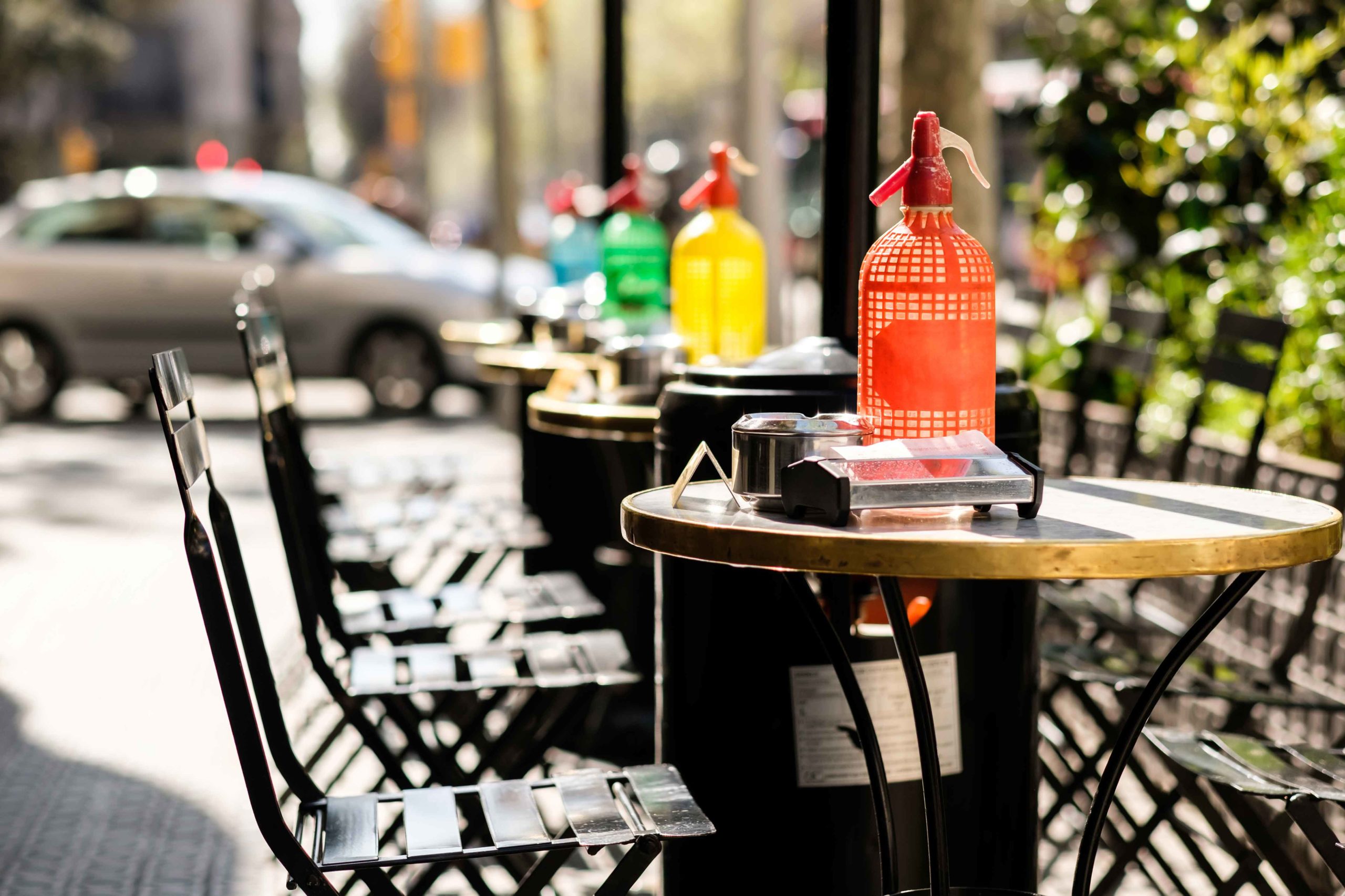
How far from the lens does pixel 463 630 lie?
23.4 ft

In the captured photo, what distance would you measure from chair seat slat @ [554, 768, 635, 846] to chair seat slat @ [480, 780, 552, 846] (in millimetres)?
51

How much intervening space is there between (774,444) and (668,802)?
709 millimetres

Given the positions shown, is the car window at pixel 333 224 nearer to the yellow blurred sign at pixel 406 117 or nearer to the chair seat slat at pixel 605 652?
the chair seat slat at pixel 605 652

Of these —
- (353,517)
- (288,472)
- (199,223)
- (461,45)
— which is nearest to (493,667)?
(288,472)

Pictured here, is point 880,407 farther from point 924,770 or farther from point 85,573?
point 85,573

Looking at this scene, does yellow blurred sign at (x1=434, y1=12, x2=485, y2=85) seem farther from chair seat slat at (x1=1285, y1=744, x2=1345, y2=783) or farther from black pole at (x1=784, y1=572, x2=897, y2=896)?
black pole at (x1=784, y1=572, x2=897, y2=896)

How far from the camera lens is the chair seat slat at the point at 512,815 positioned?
2.65m

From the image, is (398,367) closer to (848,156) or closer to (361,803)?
(848,156)

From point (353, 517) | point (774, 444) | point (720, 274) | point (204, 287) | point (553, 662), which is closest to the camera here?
point (774, 444)

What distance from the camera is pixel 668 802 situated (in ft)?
9.24

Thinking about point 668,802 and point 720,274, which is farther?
point 720,274

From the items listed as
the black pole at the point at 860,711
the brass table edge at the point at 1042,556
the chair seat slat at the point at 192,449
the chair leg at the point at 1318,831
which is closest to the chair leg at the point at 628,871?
the black pole at the point at 860,711

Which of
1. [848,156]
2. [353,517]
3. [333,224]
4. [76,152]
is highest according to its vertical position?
[76,152]

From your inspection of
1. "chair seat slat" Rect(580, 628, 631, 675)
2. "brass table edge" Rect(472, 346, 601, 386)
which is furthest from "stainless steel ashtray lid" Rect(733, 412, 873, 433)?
"brass table edge" Rect(472, 346, 601, 386)
